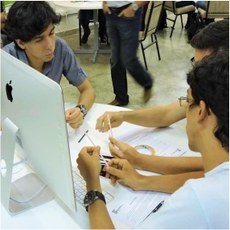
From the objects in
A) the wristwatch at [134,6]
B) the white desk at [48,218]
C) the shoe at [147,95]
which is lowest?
the shoe at [147,95]

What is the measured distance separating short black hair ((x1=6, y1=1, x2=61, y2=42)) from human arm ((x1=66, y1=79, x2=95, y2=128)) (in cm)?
37

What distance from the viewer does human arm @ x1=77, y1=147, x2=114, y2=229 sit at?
98 cm

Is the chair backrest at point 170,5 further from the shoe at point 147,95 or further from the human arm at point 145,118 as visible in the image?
the human arm at point 145,118

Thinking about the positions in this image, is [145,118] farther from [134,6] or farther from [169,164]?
[134,6]

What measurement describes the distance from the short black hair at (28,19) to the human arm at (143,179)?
2.58 feet

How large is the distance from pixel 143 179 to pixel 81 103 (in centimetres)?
63

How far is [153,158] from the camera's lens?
1.27 m

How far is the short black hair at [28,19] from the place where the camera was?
163 cm

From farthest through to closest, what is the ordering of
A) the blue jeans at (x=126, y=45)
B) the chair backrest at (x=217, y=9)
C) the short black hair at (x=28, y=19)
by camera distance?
the chair backrest at (x=217, y=9)
the blue jeans at (x=126, y=45)
the short black hair at (x=28, y=19)

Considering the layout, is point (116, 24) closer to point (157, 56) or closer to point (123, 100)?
point (123, 100)

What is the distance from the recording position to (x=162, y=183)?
3.78ft

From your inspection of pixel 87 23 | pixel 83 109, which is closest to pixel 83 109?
pixel 83 109

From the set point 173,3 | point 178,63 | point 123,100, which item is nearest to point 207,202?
point 123,100

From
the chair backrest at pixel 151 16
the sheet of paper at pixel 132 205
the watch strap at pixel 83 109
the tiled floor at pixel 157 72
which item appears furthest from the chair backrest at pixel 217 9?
the sheet of paper at pixel 132 205
